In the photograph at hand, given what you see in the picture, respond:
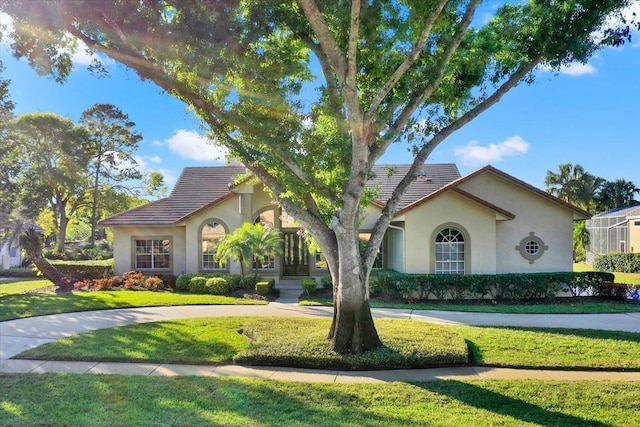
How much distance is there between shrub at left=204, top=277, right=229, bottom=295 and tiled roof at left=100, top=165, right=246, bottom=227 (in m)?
4.46

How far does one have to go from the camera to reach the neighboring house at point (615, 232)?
34062mm

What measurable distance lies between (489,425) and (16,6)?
9896 mm

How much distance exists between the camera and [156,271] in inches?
829

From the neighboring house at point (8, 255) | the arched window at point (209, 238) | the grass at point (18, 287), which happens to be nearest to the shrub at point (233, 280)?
the arched window at point (209, 238)

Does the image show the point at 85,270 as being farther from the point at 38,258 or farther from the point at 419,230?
the point at 419,230

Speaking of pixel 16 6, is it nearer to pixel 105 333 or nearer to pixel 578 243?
pixel 105 333

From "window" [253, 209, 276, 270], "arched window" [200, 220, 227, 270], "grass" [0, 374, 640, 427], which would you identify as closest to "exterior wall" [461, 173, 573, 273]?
"window" [253, 209, 276, 270]

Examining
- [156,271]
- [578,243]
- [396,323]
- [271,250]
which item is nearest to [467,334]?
[396,323]

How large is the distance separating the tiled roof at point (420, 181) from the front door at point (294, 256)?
426 centimetres

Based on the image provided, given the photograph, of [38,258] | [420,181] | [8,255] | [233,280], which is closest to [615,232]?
[420,181]

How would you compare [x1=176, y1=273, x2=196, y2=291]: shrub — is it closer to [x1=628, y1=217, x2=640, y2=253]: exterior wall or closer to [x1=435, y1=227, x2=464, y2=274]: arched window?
[x1=435, y1=227, x2=464, y2=274]: arched window

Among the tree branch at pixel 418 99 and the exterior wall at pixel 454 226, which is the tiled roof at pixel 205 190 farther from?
the tree branch at pixel 418 99

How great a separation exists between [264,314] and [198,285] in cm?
617

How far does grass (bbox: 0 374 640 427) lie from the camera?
17.1 ft
